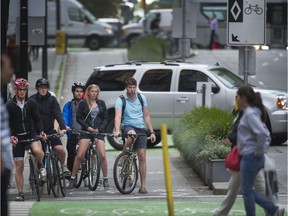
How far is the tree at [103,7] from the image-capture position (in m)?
66.6

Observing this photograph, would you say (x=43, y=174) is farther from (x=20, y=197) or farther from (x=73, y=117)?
(x=73, y=117)

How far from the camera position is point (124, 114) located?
15875 millimetres

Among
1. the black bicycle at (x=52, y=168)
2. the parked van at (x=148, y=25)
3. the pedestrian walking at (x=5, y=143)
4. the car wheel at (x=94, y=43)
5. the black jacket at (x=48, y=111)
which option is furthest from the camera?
the parked van at (x=148, y=25)

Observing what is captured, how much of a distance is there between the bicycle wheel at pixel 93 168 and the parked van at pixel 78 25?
119 feet

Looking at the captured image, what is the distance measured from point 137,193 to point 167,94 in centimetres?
708

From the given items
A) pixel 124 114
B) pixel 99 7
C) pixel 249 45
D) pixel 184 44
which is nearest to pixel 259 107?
pixel 124 114

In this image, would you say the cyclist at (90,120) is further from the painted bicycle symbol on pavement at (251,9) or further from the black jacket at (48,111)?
the painted bicycle symbol on pavement at (251,9)

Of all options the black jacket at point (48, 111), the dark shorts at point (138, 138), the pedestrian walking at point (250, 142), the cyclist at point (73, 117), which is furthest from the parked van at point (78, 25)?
the pedestrian walking at point (250, 142)

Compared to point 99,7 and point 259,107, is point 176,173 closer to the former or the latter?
point 259,107

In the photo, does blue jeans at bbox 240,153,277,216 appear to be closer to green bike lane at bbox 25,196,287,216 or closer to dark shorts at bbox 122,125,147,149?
green bike lane at bbox 25,196,287,216

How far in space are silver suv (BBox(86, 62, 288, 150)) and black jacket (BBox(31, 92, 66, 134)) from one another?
705 centimetres

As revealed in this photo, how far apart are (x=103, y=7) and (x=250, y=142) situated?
57.6 meters

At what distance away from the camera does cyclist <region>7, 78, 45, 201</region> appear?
14336 millimetres

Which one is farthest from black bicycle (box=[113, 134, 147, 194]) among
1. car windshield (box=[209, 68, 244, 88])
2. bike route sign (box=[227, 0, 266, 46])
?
car windshield (box=[209, 68, 244, 88])
